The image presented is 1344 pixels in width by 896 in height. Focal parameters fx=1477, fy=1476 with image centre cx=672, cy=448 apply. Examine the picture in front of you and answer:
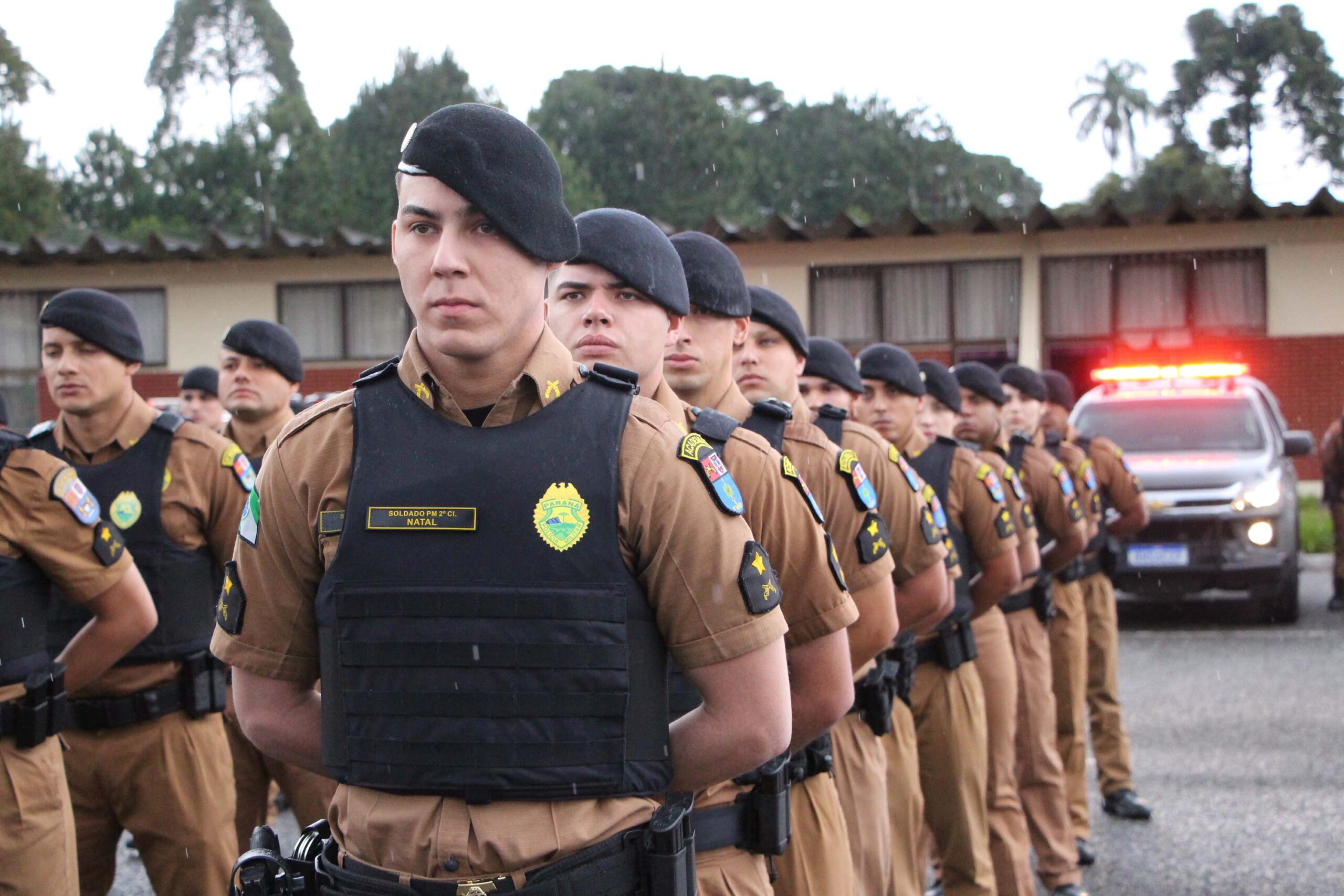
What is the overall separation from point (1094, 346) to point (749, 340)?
18.9 metres

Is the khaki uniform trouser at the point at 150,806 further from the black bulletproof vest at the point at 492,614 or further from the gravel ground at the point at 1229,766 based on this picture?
the black bulletproof vest at the point at 492,614

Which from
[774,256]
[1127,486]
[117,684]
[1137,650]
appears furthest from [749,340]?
[774,256]

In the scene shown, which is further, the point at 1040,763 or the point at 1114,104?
the point at 1114,104

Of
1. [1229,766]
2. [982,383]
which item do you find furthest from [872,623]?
[1229,766]

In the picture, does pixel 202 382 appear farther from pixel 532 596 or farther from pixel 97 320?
pixel 532 596

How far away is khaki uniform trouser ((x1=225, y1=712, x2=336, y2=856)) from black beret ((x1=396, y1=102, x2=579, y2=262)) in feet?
11.6

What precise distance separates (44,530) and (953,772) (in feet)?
10.7

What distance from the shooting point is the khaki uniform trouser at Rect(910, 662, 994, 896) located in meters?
5.42

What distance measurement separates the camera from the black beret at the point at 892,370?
6027mm

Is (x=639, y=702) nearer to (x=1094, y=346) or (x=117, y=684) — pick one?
(x=117, y=684)

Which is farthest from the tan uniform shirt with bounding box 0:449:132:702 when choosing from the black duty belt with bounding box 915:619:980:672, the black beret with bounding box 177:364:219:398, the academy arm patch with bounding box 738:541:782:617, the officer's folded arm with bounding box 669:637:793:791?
the black beret with bounding box 177:364:219:398

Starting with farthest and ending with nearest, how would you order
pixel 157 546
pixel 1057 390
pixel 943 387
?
1. pixel 1057 390
2. pixel 943 387
3. pixel 157 546

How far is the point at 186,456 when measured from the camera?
508 centimetres

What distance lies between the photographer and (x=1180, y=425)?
532 inches
